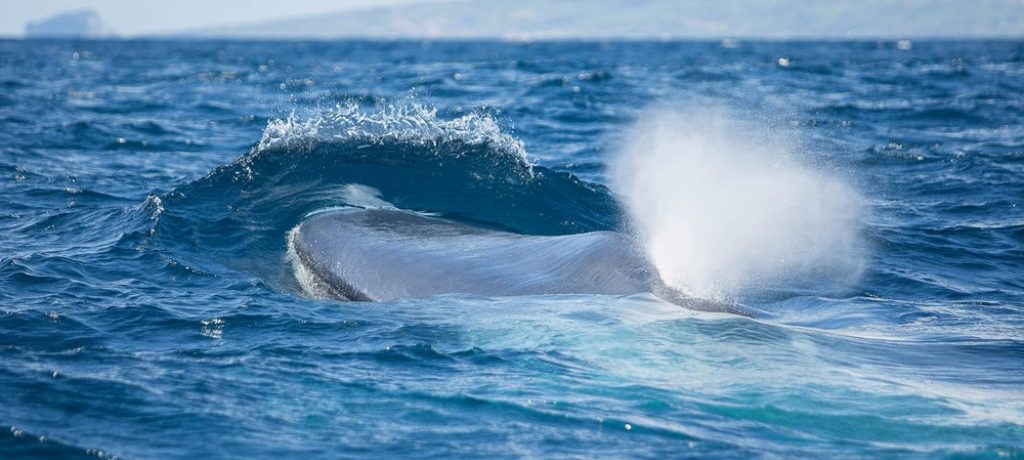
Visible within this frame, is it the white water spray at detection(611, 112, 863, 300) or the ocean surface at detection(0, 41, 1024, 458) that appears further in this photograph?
the white water spray at detection(611, 112, 863, 300)

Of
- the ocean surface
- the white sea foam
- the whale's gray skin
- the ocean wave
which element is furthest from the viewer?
the white sea foam

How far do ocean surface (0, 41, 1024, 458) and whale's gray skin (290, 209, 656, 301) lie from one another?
20 cm

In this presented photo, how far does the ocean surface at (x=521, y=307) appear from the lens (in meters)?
6.32

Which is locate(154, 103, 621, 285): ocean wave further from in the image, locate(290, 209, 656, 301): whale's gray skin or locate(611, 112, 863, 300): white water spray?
locate(611, 112, 863, 300): white water spray

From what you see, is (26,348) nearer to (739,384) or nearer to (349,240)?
(349,240)

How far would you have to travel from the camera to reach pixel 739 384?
6.91 m

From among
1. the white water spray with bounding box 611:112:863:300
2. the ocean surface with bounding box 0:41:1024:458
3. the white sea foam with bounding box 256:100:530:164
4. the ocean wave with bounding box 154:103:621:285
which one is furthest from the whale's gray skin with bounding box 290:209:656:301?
the white sea foam with bounding box 256:100:530:164

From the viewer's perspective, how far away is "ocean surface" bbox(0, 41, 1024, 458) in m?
6.32

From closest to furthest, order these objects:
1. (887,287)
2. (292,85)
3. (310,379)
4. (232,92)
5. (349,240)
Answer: (310,379) < (349,240) < (887,287) < (232,92) < (292,85)

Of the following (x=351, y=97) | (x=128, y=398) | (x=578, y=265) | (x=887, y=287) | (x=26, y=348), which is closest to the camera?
(x=128, y=398)

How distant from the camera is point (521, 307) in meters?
8.32

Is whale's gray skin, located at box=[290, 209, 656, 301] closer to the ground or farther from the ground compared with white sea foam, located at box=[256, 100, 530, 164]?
closer to the ground

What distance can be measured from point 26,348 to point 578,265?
4.33 meters

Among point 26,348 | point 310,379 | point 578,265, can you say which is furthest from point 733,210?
point 26,348
